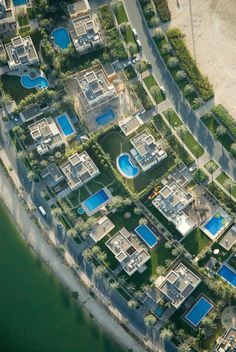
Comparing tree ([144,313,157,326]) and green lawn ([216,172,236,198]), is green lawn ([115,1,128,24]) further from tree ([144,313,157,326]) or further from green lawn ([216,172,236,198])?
tree ([144,313,157,326])

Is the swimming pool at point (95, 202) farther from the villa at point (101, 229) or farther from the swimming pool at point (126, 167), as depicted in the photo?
the swimming pool at point (126, 167)

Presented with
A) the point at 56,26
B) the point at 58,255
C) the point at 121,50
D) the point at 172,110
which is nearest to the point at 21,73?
the point at 56,26

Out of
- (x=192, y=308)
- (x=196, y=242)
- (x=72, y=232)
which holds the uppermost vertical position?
(x=72, y=232)

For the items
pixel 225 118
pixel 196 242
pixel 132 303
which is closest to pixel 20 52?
pixel 225 118

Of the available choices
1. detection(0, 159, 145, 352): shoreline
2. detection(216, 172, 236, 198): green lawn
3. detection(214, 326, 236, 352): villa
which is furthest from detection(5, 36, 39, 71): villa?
detection(214, 326, 236, 352): villa

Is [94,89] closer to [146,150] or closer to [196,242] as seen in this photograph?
[146,150]

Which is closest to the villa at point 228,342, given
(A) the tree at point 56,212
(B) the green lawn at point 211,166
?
(B) the green lawn at point 211,166
